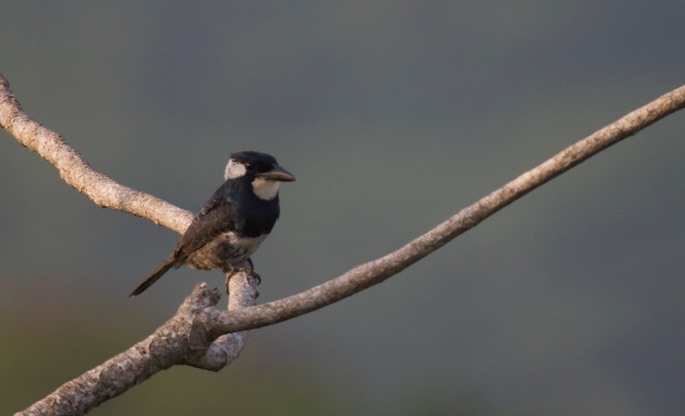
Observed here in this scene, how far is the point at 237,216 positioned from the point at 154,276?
1.67 ft

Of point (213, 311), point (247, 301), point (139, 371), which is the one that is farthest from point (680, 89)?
point (247, 301)

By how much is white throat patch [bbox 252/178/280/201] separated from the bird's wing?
0.41 feet

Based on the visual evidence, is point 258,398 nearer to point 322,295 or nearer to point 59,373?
point 59,373

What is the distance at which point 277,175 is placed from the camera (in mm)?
5078

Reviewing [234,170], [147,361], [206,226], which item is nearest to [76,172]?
[206,226]

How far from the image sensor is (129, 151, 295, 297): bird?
199 inches

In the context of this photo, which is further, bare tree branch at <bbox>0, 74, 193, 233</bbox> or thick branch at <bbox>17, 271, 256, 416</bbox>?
bare tree branch at <bbox>0, 74, 193, 233</bbox>

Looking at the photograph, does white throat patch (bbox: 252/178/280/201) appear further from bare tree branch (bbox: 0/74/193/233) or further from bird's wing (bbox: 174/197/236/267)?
bare tree branch (bbox: 0/74/193/233)

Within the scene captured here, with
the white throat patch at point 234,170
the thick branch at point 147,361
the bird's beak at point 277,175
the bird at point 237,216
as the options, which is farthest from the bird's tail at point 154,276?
the thick branch at point 147,361

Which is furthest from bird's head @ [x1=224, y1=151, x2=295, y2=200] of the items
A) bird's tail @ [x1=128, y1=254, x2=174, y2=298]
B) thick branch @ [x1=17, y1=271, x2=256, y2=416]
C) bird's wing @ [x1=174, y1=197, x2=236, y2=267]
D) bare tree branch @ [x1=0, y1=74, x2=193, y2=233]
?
thick branch @ [x1=17, y1=271, x2=256, y2=416]

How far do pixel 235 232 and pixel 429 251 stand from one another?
2584 millimetres

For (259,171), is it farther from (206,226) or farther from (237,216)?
(206,226)

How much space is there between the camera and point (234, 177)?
531 centimetres

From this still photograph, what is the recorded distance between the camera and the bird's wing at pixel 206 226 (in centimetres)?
481
